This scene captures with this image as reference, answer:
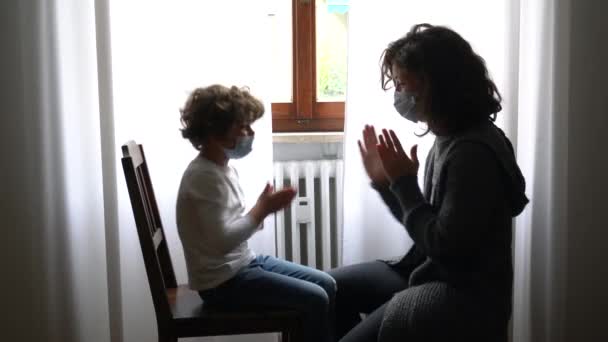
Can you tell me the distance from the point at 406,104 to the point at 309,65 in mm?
787

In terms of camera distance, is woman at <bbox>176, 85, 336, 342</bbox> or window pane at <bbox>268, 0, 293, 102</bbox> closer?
woman at <bbox>176, 85, 336, 342</bbox>

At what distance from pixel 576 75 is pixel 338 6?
2.65 ft

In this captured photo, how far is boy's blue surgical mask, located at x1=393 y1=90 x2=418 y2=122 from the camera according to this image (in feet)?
5.03

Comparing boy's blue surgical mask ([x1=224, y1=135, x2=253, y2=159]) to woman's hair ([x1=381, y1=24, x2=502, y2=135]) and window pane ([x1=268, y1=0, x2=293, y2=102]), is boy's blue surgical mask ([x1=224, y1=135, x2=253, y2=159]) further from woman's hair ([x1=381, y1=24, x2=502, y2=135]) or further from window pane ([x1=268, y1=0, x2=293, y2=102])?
window pane ([x1=268, y1=0, x2=293, y2=102])

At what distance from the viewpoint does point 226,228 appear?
154 centimetres

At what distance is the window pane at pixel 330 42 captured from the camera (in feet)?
7.55

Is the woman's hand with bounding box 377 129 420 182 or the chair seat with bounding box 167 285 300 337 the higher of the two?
the woman's hand with bounding box 377 129 420 182

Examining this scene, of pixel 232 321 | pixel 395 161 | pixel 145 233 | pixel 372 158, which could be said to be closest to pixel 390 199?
pixel 372 158

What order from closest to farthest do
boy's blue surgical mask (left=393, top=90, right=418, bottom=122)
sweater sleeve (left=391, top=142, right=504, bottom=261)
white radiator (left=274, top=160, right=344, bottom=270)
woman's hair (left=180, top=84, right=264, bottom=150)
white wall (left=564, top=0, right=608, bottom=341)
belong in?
1. sweater sleeve (left=391, top=142, right=504, bottom=261)
2. boy's blue surgical mask (left=393, top=90, right=418, bottom=122)
3. woman's hair (left=180, top=84, right=264, bottom=150)
4. white wall (left=564, top=0, right=608, bottom=341)
5. white radiator (left=274, top=160, right=344, bottom=270)

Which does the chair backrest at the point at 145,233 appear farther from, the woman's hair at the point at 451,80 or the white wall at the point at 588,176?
the white wall at the point at 588,176

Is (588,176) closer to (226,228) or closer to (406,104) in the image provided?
(406,104)

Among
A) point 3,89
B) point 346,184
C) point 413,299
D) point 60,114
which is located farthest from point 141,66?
point 413,299

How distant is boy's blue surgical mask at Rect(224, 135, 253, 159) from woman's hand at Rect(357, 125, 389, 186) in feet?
0.94

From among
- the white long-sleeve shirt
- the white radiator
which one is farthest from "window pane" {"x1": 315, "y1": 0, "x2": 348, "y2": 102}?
the white long-sleeve shirt
